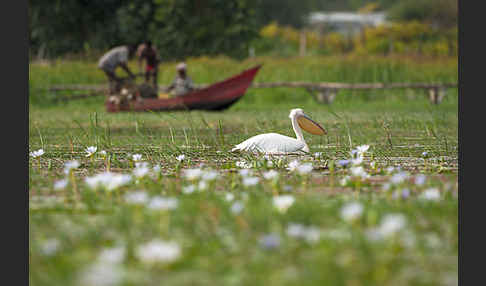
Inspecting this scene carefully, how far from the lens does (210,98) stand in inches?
422

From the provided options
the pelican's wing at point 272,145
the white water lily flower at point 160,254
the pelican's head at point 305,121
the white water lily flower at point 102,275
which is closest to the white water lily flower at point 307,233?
the white water lily flower at point 160,254

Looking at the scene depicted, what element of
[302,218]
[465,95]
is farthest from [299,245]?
[465,95]

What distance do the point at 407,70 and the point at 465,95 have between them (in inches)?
367

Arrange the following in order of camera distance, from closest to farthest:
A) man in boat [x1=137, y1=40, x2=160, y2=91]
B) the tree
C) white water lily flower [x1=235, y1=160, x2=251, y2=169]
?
white water lily flower [x1=235, y1=160, x2=251, y2=169] < man in boat [x1=137, y1=40, x2=160, y2=91] < the tree

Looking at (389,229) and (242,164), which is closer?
(389,229)

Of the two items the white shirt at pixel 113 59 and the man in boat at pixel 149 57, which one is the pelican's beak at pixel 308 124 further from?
the man in boat at pixel 149 57

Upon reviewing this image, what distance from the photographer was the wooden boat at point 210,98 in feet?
34.6

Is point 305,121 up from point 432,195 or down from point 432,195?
up

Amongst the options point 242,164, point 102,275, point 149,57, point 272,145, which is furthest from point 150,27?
point 102,275

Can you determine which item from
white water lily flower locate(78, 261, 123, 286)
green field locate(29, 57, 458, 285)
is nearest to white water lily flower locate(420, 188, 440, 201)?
green field locate(29, 57, 458, 285)

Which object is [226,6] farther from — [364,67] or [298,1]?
[298,1]

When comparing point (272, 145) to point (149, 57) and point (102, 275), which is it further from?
point (149, 57)

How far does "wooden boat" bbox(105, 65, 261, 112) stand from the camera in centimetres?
1055

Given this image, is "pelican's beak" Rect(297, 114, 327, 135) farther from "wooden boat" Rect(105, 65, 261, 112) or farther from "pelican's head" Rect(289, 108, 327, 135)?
"wooden boat" Rect(105, 65, 261, 112)
